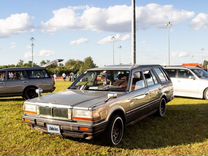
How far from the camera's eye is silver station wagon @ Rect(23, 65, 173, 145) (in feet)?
15.7

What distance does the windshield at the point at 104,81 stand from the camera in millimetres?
6184

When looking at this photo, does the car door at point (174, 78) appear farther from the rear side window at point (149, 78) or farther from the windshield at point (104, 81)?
the windshield at point (104, 81)

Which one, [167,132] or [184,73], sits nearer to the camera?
[167,132]

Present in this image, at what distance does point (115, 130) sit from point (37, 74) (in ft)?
27.1

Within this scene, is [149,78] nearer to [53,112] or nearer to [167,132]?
[167,132]

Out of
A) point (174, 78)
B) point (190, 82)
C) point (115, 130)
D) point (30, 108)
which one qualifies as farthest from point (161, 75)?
point (174, 78)

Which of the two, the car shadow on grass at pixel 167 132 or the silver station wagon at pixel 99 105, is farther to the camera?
the car shadow on grass at pixel 167 132

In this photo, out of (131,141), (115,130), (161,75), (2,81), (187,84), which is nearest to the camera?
(115,130)

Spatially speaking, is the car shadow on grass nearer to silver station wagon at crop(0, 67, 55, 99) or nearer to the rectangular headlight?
the rectangular headlight

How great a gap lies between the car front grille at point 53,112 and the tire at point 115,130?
89 cm

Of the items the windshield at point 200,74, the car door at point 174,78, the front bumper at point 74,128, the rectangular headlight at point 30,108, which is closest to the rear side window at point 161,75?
the front bumper at point 74,128

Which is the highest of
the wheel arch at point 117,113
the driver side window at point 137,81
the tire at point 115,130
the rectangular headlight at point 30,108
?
the driver side window at point 137,81

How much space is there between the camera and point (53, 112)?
5.02 meters

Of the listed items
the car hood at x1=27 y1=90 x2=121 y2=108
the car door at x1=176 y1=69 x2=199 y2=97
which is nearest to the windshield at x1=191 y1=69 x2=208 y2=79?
the car door at x1=176 y1=69 x2=199 y2=97
